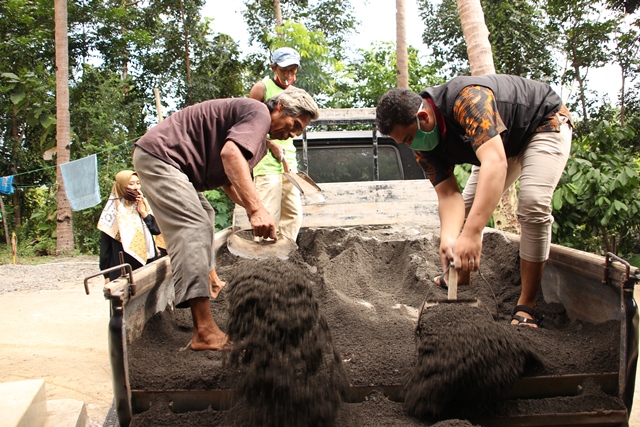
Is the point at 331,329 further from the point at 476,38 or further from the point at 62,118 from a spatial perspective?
the point at 62,118

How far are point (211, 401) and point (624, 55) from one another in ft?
48.6

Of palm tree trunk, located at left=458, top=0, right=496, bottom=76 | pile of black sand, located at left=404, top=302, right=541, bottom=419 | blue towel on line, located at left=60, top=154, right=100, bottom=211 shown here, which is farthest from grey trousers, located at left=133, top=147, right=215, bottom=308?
blue towel on line, located at left=60, top=154, right=100, bottom=211

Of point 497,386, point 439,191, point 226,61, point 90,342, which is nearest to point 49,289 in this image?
point 90,342

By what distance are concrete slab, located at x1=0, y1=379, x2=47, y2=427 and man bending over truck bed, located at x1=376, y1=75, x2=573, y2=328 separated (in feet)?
6.09

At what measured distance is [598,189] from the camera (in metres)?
6.42

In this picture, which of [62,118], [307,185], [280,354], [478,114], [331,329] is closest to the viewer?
[280,354]

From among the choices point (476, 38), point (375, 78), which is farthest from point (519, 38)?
point (476, 38)

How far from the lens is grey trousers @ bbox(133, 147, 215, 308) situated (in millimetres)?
2441

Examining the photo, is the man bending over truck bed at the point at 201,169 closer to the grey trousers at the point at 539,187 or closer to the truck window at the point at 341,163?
the grey trousers at the point at 539,187

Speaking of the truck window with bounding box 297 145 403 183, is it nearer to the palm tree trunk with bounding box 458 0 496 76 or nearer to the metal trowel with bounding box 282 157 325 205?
the metal trowel with bounding box 282 157 325 205

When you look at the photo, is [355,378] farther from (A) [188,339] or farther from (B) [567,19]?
(B) [567,19]

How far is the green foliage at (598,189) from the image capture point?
249 inches

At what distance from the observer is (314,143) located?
5.47 m

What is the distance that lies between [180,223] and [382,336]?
1.08 meters
